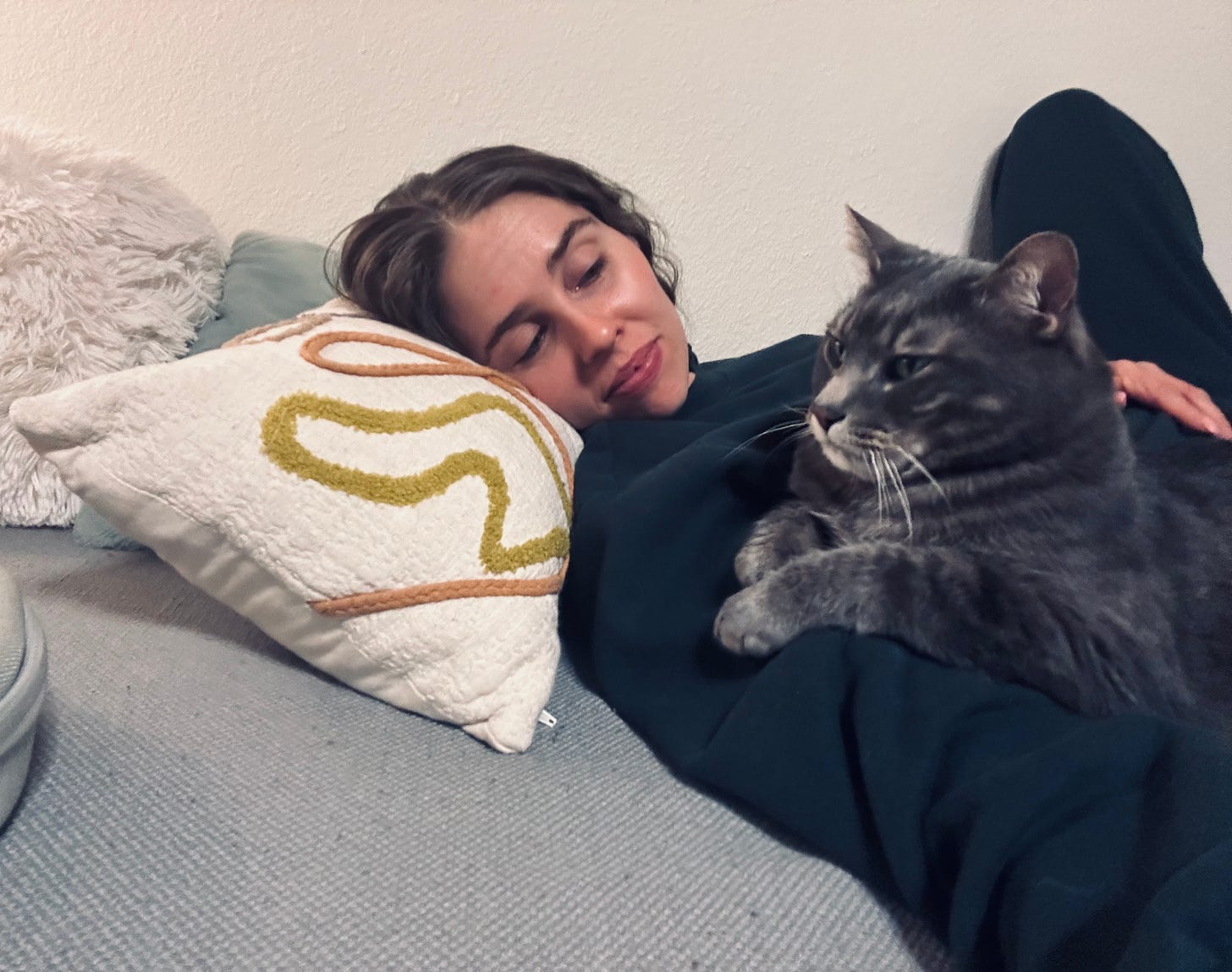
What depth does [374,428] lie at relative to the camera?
0.60 m

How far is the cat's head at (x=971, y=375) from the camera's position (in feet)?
1.99

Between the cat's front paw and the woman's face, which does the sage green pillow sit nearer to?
the woman's face

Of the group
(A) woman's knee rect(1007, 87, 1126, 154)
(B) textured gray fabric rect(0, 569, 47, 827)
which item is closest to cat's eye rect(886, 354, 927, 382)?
(B) textured gray fabric rect(0, 569, 47, 827)

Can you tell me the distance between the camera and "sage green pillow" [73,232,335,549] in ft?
A: 3.31

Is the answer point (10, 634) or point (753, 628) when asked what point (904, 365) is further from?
point (10, 634)

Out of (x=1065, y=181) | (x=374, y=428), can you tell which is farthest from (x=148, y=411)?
(x=1065, y=181)

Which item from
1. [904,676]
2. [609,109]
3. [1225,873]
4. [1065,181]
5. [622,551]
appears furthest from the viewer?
[1065,181]

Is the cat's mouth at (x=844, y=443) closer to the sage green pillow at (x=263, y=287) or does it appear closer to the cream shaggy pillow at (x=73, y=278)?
the sage green pillow at (x=263, y=287)

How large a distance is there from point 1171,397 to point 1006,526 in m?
→ 0.57

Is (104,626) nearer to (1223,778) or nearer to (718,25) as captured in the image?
(1223,778)

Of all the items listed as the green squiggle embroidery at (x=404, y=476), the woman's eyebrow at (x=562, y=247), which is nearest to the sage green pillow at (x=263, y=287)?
the woman's eyebrow at (x=562, y=247)

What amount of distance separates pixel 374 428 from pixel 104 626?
385 millimetres

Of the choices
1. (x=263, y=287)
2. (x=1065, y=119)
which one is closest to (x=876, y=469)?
(x=263, y=287)

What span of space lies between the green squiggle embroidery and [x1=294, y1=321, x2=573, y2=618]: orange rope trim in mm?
21
